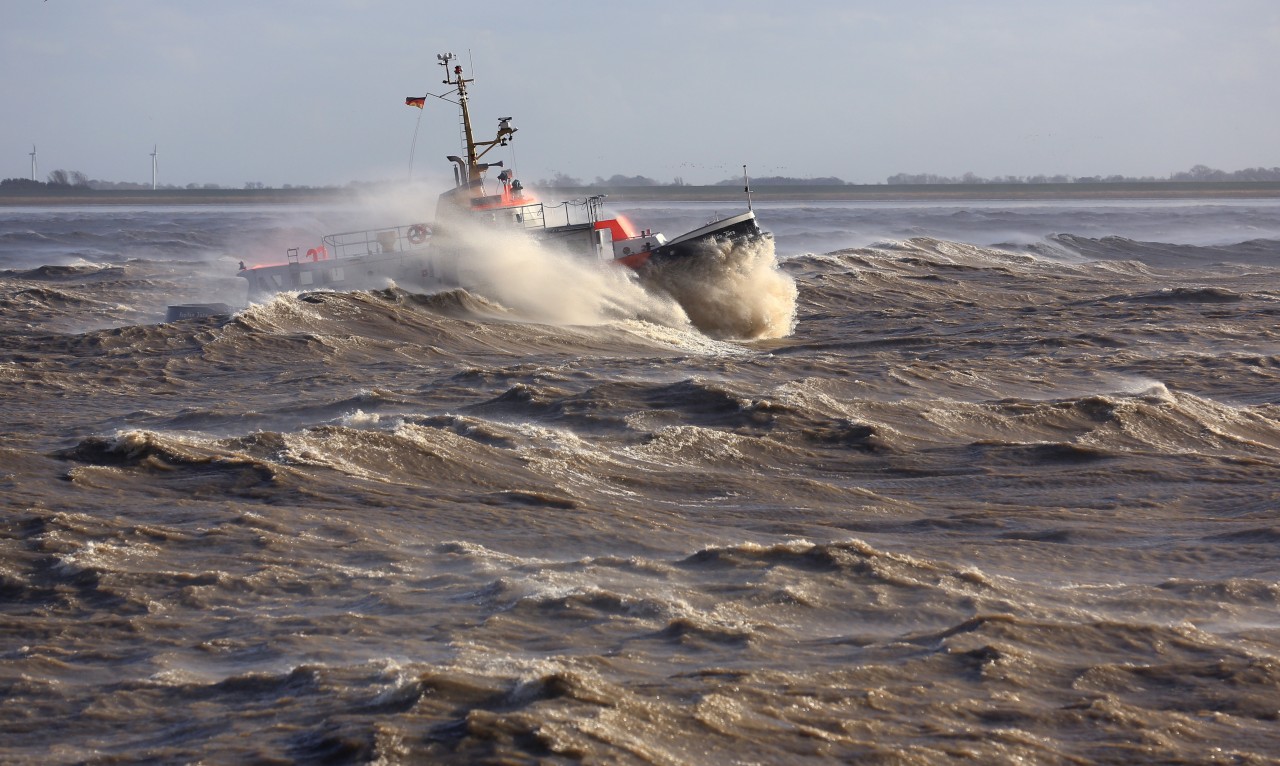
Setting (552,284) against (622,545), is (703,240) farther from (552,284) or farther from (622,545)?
(622,545)

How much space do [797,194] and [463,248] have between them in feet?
326

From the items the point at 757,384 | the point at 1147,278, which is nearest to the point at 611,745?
the point at 757,384

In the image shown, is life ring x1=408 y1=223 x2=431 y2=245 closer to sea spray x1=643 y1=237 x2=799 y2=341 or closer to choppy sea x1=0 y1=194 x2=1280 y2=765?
choppy sea x1=0 y1=194 x2=1280 y2=765

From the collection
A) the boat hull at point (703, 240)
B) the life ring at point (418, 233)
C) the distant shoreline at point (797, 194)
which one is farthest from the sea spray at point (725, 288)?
the distant shoreline at point (797, 194)

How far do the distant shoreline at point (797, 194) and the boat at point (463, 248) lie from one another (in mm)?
84278

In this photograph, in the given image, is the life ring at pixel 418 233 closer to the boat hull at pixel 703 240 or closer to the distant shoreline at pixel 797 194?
the boat hull at pixel 703 240

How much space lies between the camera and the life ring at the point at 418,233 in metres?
23.2

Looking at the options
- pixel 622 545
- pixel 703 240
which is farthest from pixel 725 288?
pixel 622 545

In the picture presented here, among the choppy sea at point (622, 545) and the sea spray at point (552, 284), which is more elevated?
the sea spray at point (552, 284)

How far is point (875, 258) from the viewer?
3666cm

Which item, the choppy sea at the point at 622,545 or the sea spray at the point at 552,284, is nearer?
the choppy sea at the point at 622,545

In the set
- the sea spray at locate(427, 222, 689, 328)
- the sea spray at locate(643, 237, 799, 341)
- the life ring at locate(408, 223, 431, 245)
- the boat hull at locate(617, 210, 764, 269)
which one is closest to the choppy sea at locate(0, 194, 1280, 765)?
the sea spray at locate(427, 222, 689, 328)

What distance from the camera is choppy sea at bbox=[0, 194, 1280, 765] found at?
6051mm

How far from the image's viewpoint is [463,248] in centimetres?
2262
